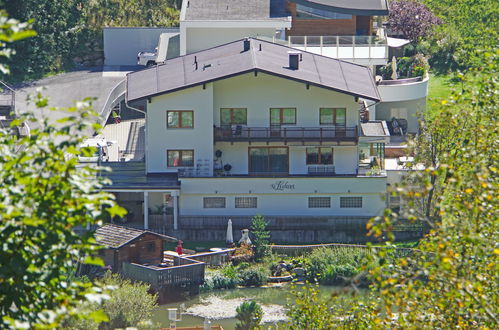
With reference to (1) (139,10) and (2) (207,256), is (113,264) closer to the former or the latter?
(2) (207,256)

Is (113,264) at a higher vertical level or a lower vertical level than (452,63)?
lower

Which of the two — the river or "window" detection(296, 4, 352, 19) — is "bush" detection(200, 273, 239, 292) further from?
"window" detection(296, 4, 352, 19)

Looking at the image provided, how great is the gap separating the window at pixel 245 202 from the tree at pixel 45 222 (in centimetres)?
3676

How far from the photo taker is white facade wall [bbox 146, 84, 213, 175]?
5469 cm

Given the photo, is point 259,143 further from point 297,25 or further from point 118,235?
point 297,25

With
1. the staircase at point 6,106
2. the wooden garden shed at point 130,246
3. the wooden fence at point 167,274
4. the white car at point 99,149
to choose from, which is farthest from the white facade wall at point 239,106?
the staircase at point 6,106

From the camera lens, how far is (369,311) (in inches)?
1046

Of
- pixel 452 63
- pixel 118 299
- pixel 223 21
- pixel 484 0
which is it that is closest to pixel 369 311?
pixel 118 299

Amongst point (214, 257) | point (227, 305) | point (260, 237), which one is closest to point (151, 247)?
point (214, 257)

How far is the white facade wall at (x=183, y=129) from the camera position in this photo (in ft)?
179

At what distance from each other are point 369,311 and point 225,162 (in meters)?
29.4

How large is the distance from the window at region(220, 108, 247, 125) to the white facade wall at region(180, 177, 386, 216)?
2.75m

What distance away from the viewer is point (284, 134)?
55031 mm

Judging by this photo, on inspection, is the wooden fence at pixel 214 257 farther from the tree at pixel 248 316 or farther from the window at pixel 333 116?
the window at pixel 333 116
